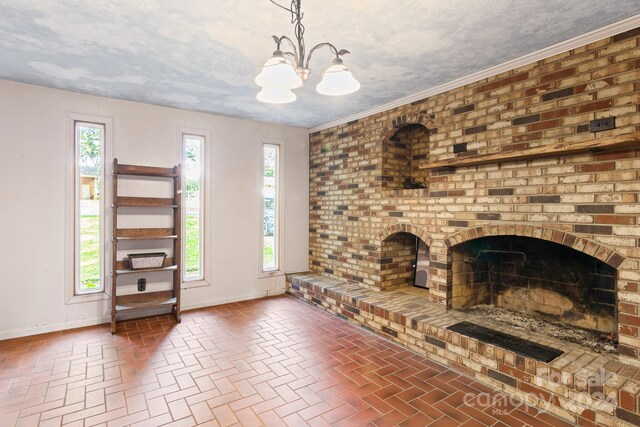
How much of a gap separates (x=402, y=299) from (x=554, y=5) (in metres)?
3.07

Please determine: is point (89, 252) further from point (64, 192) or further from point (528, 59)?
point (528, 59)

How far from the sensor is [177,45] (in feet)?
9.12

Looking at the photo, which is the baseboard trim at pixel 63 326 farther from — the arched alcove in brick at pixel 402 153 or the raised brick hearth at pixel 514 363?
the arched alcove in brick at pixel 402 153

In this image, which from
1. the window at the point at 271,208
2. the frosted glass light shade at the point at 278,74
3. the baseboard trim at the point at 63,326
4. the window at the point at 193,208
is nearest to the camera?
the frosted glass light shade at the point at 278,74

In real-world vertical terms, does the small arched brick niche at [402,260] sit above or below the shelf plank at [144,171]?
below

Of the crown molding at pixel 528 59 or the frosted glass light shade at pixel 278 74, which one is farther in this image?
the crown molding at pixel 528 59

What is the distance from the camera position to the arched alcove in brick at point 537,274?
2865 mm

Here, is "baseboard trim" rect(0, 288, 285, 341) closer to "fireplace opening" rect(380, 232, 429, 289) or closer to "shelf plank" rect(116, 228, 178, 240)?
"shelf plank" rect(116, 228, 178, 240)

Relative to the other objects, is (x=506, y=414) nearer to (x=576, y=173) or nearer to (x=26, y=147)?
(x=576, y=173)

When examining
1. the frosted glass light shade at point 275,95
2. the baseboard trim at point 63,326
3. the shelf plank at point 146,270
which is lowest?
the baseboard trim at point 63,326

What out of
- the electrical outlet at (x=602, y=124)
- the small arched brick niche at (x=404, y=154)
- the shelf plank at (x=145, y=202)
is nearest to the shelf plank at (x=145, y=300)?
the shelf plank at (x=145, y=202)

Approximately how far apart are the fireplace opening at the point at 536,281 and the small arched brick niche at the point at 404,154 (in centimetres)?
130

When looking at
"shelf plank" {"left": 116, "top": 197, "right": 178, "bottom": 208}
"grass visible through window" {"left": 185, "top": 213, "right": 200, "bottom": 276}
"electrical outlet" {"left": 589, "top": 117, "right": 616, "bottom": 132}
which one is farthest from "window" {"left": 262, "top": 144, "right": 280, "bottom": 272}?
"electrical outlet" {"left": 589, "top": 117, "right": 616, "bottom": 132}

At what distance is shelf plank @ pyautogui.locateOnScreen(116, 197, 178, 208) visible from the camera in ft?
13.2
